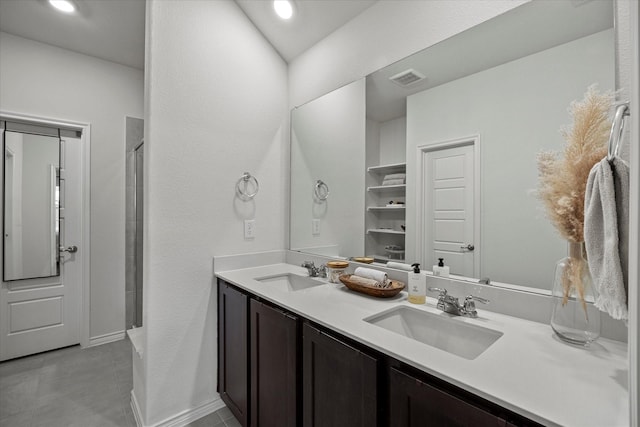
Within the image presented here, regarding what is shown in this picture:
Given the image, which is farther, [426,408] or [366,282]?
[366,282]

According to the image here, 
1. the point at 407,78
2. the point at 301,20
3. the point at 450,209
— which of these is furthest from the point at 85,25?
the point at 450,209

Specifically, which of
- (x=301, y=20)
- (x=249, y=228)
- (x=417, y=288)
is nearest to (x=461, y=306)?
(x=417, y=288)

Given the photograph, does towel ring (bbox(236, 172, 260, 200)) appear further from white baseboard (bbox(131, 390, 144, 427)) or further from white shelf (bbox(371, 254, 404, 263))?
white baseboard (bbox(131, 390, 144, 427))

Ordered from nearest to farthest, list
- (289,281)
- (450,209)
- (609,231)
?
(609,231) < (450,209) < (289,281)

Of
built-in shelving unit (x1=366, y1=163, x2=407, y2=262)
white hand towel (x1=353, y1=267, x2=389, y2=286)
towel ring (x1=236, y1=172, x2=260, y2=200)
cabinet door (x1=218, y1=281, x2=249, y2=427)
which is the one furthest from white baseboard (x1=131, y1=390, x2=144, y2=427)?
built-in shelving unit (x1=366, y1=163, x2=407, y2=262)

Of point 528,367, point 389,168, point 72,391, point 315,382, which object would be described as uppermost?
point 389,168

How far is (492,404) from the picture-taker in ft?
2.16

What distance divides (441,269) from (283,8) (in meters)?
1.89

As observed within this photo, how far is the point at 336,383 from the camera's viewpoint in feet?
3.32

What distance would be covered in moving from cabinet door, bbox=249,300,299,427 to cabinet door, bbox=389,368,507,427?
49 centimetres

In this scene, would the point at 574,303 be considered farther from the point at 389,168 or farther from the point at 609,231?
the point at 389,168

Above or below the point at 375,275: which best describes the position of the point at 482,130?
above

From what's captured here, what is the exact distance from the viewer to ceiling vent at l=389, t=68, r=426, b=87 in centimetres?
147

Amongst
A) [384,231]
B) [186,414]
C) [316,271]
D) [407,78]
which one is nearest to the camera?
[407,78]
